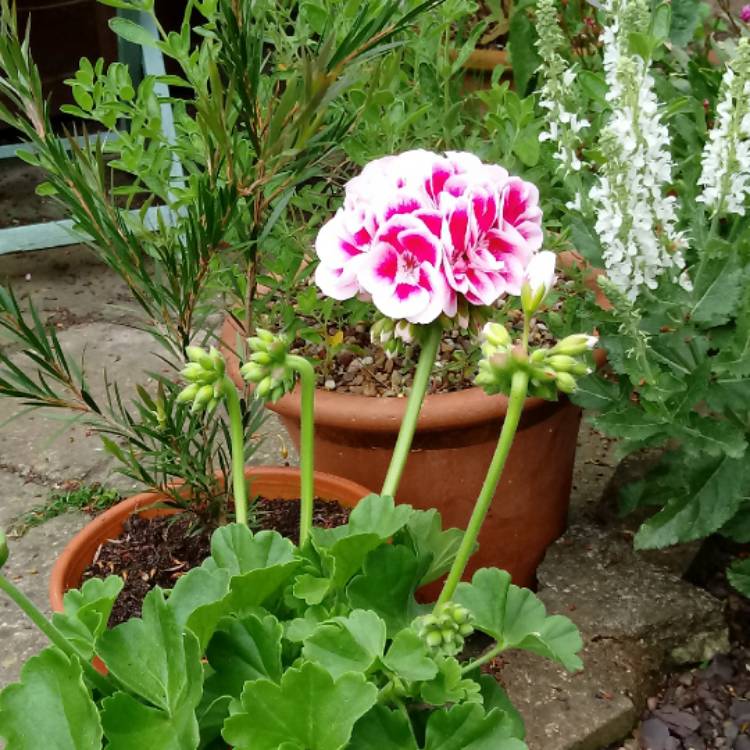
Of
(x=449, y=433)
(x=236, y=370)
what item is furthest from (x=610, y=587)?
(x=236, y=370)

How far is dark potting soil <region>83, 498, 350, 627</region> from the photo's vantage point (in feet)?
5.00

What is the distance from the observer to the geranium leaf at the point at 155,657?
100 centimetres

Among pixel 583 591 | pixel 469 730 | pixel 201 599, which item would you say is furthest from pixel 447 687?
pixel 583 591

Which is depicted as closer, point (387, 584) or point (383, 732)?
point (383, 732)

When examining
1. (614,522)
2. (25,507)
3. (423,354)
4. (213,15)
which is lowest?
(25,507)

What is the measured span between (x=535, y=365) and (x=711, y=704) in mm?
→ 1064

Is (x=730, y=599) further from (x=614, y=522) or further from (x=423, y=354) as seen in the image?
(x=423, y=354)

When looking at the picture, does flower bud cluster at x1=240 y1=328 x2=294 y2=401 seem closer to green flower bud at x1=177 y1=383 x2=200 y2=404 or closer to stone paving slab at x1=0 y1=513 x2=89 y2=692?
green flower bud at x1=177 y1=383 x2=200 y2=404

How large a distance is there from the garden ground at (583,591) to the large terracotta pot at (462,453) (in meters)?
0.10

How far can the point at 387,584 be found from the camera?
1169 mm

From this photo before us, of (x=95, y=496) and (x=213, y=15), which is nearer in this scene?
(x=213, y=15)

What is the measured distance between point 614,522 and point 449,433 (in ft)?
1.78

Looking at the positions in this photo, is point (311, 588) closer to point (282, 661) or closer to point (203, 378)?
point (282, 661)

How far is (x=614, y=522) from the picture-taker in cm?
211
